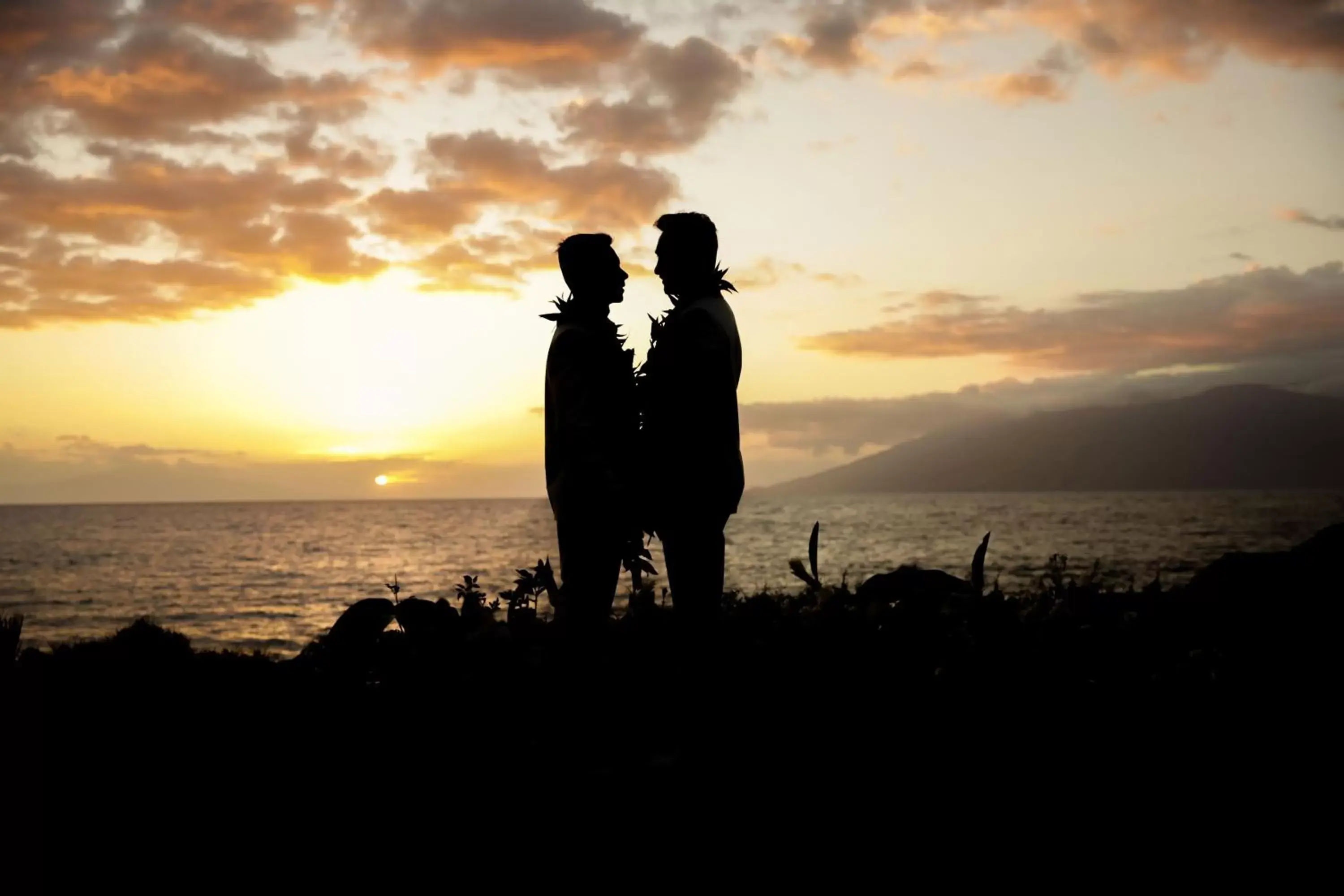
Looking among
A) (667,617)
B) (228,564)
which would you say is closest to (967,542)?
(228,564)

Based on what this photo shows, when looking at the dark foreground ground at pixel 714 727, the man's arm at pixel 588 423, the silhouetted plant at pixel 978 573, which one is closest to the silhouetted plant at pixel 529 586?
the dark foreground ground at pixel 714 727

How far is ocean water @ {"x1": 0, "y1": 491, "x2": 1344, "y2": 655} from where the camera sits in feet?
124

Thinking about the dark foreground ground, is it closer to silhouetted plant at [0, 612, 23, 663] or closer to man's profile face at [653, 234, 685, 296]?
silhouetted plant at [0, 612, 23, 663]

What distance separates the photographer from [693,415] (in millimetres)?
6016

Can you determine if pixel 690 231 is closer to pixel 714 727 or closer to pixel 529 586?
pixel 714 727

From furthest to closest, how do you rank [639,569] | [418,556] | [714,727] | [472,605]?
[418,556] < [472,605] < [639,569] < [714,727]

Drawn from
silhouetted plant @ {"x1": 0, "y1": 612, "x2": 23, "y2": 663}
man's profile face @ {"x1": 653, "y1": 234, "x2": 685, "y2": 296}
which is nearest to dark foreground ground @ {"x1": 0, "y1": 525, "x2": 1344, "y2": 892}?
silhouetted plant @ {"x1": 0, "y1": 612, "x2": 23, "y2": 663}

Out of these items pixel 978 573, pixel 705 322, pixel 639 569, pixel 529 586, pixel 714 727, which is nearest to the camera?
pixel 705 322

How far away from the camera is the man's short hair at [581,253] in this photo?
6422 millimetres

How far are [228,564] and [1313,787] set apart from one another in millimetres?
73289

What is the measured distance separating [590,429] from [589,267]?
1.08m

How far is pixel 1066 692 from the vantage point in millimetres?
6875

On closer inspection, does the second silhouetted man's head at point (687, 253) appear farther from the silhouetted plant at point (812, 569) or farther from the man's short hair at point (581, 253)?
the silhouetted plant at point (812, 569)

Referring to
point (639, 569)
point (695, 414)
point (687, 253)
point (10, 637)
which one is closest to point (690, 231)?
point (687, 253)
